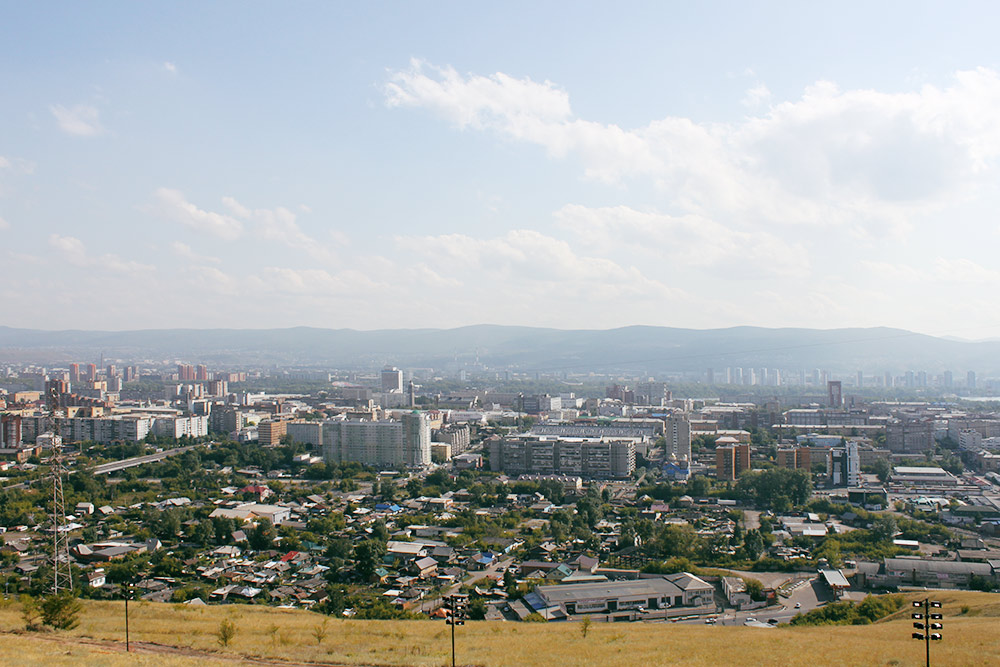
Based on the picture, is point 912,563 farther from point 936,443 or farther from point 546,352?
point 546,352

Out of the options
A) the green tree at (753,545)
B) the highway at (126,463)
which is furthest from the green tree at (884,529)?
the highway at (126,463)

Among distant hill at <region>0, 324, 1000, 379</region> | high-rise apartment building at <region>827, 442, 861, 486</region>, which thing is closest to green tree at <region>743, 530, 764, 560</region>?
high-rise apartment building at <region>827, 442, 861, 486</region>

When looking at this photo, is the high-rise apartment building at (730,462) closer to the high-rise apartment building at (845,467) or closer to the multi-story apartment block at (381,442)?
the high-rise apartment building at (845,467)

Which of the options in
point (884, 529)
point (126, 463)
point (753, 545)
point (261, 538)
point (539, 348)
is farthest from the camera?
point (539, 348)

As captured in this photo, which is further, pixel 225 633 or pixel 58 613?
pixel 58 613

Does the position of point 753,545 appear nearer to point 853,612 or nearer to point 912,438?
point 853,612

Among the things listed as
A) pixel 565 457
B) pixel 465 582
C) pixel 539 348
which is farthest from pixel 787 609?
pixel 539 348

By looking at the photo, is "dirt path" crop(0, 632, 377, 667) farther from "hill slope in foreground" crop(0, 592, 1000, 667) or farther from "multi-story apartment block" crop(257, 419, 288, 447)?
"multi-story apartment block" crop(257, 419, 288, 447)
